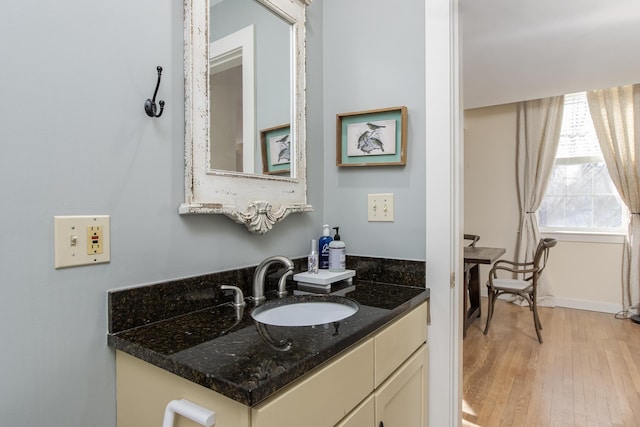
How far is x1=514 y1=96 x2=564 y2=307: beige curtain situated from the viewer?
13.6ft

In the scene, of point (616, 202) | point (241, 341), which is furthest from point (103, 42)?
point (616, 202)

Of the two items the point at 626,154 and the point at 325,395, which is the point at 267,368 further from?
the point at 626,154

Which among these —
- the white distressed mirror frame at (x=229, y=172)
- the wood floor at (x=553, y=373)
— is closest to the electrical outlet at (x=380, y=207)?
the white distressed mirror frame at (x=229, y=172)

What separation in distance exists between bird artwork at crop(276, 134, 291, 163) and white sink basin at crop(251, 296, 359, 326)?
0.53 metres

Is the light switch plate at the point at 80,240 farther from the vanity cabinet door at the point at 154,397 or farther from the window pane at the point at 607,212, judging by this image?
the window pane at the point at 607,212

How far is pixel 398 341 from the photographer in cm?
112

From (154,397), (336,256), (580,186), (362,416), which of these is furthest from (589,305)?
(154,397)

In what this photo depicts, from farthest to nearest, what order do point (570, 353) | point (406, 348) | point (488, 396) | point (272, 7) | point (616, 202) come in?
point (616, 202)
point (570, 353)
point (488, 396)
point (272, 7)
point (406, 348)

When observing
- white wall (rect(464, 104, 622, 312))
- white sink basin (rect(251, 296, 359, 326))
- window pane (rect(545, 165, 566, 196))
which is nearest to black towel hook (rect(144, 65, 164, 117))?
white sink basin (rect(251, 296, 359, 326))

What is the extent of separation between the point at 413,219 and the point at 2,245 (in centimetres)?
122

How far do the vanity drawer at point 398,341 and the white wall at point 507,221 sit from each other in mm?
3715

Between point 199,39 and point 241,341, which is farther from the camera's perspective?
point 199,39

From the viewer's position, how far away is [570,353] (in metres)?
2.88

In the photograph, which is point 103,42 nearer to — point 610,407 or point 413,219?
point 413,219
